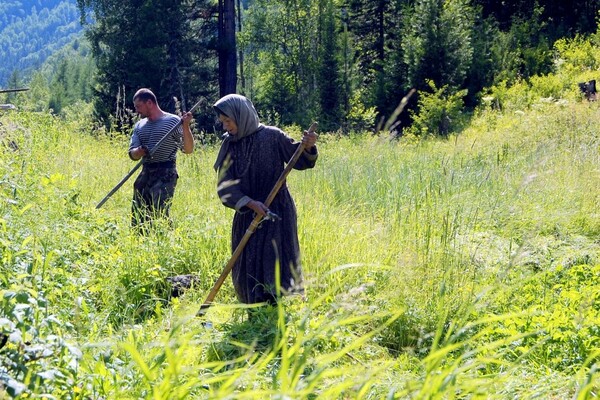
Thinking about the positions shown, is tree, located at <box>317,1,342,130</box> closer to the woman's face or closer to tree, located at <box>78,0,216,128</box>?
tree, located at <box>78,0,216,128</box>

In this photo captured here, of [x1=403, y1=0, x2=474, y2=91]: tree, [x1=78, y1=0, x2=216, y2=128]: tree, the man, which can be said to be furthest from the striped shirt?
[x1=78, y1=0, x2=216, y2=128]: tree

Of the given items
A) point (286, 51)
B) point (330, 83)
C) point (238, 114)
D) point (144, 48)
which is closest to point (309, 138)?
point (238, 114)

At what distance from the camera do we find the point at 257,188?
4.18 m

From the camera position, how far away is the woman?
13.3 feet

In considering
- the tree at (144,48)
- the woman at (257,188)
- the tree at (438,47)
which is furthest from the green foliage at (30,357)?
the tree at (144,48)

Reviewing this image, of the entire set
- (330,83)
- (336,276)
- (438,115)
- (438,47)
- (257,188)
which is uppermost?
(438,47)

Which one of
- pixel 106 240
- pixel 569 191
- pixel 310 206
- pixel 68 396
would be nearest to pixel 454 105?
pixel 569 191

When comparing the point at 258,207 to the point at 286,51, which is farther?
the point at 286,51

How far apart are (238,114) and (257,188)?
0.50 meters

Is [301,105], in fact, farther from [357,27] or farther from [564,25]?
[564,25]

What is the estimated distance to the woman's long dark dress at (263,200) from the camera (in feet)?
13.5

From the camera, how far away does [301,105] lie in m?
29.9

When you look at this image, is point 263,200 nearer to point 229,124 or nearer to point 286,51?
point 229,124

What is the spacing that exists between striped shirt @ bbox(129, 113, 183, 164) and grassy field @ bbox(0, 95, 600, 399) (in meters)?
0.58
